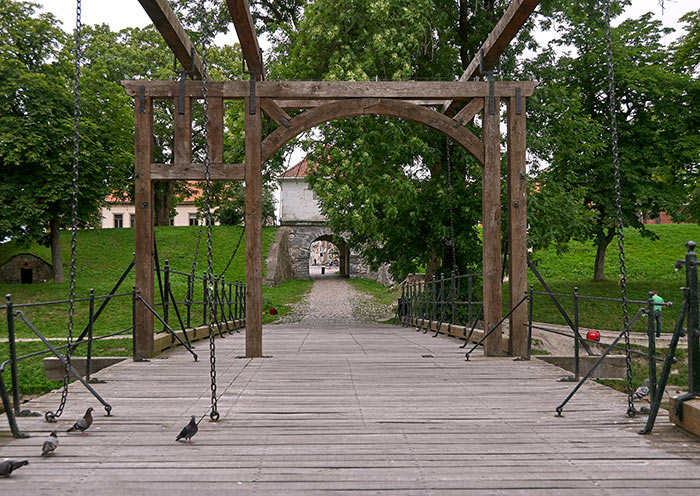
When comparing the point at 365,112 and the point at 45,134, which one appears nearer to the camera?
the point at 365,112

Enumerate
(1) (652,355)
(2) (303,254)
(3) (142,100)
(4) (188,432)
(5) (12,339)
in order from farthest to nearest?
1. (2) (303,254)
2. (3) (142,100)
3. (1) (652,355)
4. (5) (12,339)
5. (4) (188,432)

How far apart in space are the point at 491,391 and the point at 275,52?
537 inches

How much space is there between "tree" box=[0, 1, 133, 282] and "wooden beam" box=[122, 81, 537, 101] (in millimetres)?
15562

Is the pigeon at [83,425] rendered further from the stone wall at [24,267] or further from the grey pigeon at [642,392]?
the stone wall at [24,267]

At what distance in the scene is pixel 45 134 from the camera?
21.4m

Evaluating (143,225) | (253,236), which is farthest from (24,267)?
(253,236)

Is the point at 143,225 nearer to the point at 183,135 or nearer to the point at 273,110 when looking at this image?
the point at 183,135

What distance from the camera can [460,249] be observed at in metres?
14.0

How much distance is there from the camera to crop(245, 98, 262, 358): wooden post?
24.5 ft

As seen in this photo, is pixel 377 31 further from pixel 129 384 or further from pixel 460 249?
pixel 129 384

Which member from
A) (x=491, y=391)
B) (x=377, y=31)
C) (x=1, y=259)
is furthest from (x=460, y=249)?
(x=1, y=259)

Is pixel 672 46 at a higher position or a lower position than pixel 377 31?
higher

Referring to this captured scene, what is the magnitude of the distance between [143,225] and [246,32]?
2639 millimetres

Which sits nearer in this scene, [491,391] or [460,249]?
[491,391]
